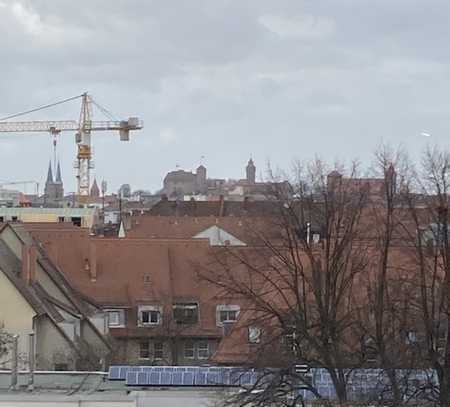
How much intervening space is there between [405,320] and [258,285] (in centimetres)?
985

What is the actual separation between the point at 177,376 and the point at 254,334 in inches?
415

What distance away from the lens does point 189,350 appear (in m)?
48.3

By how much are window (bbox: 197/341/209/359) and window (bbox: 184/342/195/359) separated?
26 cm

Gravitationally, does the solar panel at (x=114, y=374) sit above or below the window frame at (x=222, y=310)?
below

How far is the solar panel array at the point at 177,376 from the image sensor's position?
24891 millimetres

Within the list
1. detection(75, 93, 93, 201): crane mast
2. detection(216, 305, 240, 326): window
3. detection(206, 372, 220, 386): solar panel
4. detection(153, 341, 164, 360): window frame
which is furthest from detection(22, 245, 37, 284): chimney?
detection(75, 93, 93, 201): crane mast

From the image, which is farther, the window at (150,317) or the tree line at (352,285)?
the window at (150,317)

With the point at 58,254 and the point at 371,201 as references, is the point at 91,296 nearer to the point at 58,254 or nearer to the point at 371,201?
the point at 58,254

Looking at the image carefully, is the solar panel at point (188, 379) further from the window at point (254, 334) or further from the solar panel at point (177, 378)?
the window at point (254, 334)

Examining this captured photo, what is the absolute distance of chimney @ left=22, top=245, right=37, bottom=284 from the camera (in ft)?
137

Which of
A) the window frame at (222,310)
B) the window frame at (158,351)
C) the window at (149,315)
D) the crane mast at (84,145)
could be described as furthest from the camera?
the crane mast at (84,145)

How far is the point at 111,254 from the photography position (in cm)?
5425

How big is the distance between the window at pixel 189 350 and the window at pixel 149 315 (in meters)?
1.99

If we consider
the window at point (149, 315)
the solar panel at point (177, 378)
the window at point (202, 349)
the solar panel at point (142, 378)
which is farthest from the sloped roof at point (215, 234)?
the solar panel at point (142, 378)
